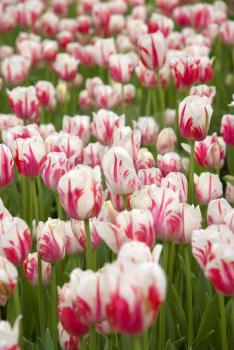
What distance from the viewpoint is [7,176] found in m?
1.58

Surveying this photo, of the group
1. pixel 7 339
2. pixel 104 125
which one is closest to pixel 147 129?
pixel 104 125

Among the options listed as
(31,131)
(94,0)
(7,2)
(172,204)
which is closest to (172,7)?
(94,0)

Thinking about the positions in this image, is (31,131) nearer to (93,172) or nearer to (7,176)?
(7,176)

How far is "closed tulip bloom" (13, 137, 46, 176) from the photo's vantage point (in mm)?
1607

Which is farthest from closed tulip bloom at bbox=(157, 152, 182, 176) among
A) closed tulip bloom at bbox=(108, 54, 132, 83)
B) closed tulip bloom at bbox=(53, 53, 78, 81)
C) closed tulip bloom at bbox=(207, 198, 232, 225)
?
closed tulip bloom at bbox=(53, 53, 78, 81)

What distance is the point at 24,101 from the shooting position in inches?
92.0

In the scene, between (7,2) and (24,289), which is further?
(7,2)

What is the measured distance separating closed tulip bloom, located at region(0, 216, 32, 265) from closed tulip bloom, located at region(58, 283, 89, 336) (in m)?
0.16

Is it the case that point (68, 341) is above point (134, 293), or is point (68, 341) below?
below

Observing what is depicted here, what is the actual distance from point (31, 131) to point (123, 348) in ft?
2.10

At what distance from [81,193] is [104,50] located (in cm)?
191

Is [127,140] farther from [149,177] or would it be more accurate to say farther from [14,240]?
[14,240]

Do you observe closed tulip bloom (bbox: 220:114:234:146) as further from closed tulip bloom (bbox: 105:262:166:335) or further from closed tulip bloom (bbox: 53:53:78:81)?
closed tulip bloom (bbox: 53:53:78:81)

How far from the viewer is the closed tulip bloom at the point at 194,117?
1.63m
